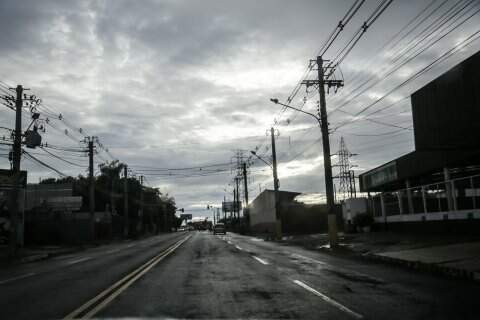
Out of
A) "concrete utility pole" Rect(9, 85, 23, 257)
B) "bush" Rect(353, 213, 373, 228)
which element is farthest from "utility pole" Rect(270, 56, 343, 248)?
"concrete utility pole" Rect(9, 85, 23, 257)

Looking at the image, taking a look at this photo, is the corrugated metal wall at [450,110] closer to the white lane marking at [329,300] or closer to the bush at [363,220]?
the bush at [363,220]

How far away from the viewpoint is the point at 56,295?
10.4m

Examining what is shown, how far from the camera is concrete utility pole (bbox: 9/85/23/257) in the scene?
28219 millimetres

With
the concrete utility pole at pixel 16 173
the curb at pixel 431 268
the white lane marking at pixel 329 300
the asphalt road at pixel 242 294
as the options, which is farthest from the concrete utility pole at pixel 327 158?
the concrete utility pole at pixel 16 173

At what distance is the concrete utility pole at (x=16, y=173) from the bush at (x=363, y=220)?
1008 inches

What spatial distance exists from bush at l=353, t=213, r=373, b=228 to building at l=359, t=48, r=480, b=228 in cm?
446

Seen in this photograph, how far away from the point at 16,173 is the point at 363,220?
2605cm

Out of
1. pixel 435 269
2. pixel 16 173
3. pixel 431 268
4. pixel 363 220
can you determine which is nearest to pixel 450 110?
pixel 431 268

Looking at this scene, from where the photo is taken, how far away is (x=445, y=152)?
27016 mm

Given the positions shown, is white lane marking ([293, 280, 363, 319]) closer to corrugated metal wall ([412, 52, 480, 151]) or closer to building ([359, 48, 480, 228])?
corrugated metal wall ([412, 52, 480, 151])

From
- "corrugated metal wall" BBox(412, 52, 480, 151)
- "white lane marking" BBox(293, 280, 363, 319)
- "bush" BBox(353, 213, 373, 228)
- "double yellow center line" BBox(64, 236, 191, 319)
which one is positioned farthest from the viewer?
"bush" BBox(353, 213, 373, 228)

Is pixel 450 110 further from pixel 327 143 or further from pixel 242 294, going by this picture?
pixel 242 294

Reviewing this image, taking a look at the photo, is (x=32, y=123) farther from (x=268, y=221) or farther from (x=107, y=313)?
(x=268, y=221)

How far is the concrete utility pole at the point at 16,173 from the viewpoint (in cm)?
2822
